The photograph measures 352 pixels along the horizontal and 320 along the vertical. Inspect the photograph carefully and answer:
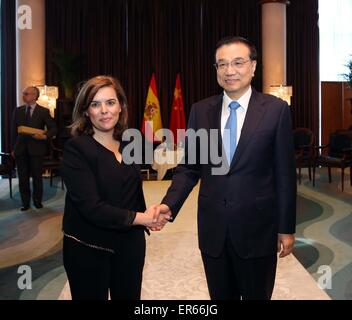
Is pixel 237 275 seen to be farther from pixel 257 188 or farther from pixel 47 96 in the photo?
pixel 47 96

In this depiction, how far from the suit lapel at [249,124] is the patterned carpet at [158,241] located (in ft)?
5.53

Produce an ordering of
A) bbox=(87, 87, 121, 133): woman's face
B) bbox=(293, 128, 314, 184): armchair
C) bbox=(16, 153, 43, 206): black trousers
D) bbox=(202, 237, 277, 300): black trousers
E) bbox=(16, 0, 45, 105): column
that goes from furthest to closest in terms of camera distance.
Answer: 1. bbox=(16, 0, 45, 105): column
2. bbox=(293, 128, 314, 184): armchair
3. bbox=(16, 153, 43, 206): black trousers
4. bbox=(202, 237, 277, 300): black trousers
5. bbox=(87, 87, 121, 133): woman's face

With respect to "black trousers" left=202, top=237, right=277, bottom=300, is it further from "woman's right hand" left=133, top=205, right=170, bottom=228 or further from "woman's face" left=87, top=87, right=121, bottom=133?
"woman's face" left=87, top=87, right=121, bottom=133

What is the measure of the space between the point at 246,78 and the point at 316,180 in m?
7.78

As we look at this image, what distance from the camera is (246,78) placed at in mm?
2014

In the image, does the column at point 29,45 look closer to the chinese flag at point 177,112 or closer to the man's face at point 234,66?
the chinese flag at point 177,112

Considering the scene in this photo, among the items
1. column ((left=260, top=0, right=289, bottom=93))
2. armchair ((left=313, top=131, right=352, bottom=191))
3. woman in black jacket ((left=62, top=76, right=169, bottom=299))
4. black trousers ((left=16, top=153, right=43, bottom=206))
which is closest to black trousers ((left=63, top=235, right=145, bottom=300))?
woman in black jacket ((left=62, top=76, right=169, bottom=299))

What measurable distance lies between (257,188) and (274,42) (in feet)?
32.0

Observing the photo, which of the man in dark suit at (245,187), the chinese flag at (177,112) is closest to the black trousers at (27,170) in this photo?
the man in dark suit at (245,187)

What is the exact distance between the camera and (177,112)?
1141 centimetres

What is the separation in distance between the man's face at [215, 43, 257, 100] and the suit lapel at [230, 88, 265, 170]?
3.8 inches

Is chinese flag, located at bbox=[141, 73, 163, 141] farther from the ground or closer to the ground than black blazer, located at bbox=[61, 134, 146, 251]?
farther from the ground

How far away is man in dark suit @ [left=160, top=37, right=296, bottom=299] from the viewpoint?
1.98 meters

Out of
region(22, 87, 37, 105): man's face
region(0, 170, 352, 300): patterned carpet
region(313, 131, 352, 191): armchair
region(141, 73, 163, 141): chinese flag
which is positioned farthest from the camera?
region(141, 73, 163, 141): chinese flag
